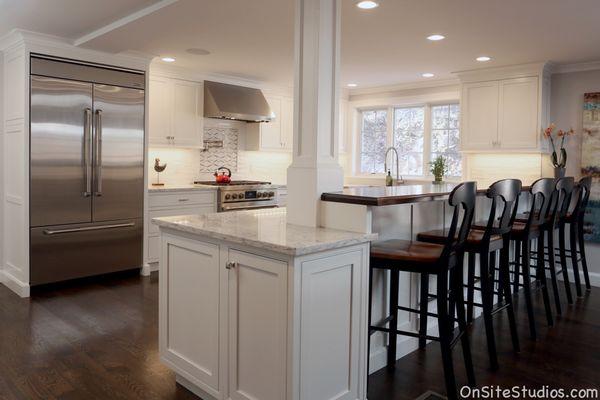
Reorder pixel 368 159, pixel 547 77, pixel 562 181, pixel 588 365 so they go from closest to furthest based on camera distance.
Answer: pixel 588 365, pixel 562 181, pixel 547 77, pixel 368 159

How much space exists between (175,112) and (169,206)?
1.12 meters

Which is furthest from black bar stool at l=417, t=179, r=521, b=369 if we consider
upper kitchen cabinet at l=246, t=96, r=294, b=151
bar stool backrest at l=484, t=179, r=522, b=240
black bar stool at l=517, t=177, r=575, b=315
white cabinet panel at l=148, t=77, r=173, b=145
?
upper kitchen cabinet at l=246, t=96, r=294, b=151

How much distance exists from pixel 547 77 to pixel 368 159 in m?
2.75

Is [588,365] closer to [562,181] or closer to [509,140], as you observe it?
[562,181]

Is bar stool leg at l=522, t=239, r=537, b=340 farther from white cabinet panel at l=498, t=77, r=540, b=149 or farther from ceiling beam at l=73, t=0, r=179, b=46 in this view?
ceiling beam at l=73, t=0, r=179, b=46

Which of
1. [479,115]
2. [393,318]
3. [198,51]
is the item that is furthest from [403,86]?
[393,318]

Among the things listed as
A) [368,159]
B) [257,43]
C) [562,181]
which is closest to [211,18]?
[257,43]

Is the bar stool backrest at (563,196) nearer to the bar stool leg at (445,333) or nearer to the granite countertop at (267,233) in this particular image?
the bar stool leg at (445,333)

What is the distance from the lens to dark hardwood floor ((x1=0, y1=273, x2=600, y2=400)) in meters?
2.58

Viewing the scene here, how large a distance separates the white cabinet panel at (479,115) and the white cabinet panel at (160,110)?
3357mm

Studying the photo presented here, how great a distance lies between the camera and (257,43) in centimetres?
441

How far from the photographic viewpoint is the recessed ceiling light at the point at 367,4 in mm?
3229

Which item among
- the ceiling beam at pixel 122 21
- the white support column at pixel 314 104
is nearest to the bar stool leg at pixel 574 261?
the white support column at pixel 314 104

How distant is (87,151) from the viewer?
4500mm
